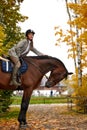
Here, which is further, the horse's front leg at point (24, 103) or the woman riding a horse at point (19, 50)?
the horse's front leg at point (24, 103)

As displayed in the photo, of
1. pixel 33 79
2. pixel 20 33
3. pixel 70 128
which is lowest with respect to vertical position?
pixel 70 128

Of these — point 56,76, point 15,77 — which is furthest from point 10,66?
point 56,76

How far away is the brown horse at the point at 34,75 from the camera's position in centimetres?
1182

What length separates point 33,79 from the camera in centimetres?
1212

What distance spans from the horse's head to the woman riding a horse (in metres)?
0.84

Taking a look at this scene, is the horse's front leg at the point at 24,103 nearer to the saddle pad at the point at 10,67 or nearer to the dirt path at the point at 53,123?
the dirt path at the point at 53,123

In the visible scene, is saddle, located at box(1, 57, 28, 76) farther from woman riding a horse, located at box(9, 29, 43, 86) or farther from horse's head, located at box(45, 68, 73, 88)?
horse's head, located at box(45, 68, 73, 88)

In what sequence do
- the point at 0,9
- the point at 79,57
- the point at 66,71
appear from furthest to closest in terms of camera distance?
the point at 79,57 → the point at 0,9 → the point at 66,71

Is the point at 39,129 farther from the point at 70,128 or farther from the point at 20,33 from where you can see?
the point at 20,33

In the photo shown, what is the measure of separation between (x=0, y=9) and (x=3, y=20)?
119 cm

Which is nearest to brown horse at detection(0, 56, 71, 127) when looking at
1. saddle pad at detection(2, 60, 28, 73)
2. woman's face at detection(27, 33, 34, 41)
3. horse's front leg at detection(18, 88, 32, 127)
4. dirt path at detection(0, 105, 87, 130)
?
horse's front leg at detection(18, 88, 32, 127)

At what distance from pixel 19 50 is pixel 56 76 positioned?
1469 millimetres

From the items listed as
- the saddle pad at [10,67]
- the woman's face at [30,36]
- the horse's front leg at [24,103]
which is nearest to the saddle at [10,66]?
the saddle pad at [10,67]

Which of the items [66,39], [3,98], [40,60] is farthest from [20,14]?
[40,60]
